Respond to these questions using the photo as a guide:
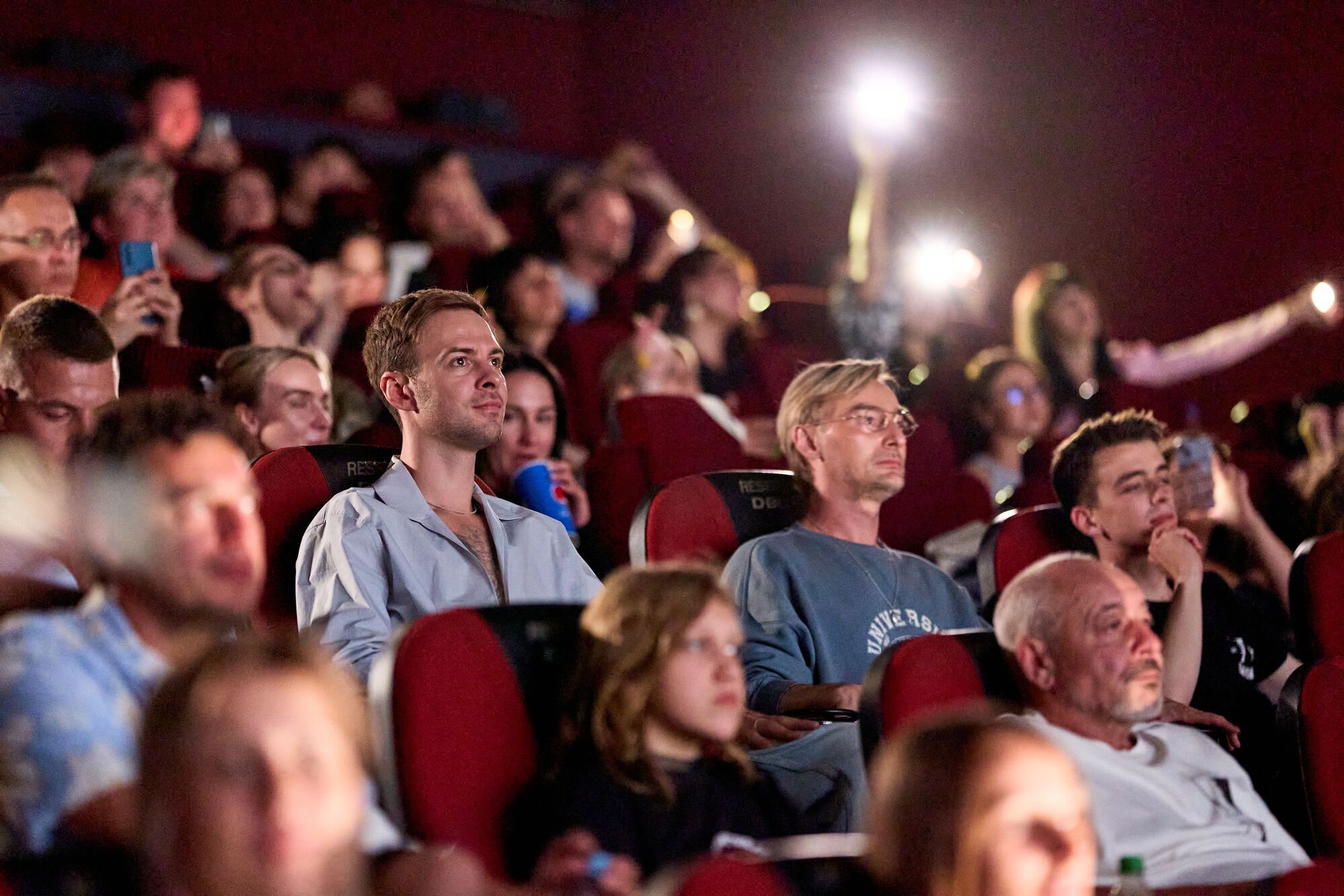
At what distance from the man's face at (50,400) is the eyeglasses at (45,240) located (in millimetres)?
804

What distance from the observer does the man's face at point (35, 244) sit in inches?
106

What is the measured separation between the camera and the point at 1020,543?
2.48 meters

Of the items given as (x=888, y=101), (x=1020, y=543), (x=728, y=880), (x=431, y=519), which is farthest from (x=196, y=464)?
(x=888, y=101)

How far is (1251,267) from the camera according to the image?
15.5ft

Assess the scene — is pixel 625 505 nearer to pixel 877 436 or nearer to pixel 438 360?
pixel 877 436

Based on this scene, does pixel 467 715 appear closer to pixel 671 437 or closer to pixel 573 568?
pixel 573 568

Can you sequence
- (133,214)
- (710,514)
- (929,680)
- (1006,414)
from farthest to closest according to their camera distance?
(1006,414) → (133,214) → (710,514) → (929,680)

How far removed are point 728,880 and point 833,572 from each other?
116cm

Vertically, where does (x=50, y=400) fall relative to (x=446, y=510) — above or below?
above

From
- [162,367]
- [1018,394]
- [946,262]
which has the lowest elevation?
[162,367]

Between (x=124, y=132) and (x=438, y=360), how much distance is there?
3236mm

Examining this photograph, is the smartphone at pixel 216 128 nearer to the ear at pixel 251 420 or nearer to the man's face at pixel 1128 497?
the ear at pixel 251 420

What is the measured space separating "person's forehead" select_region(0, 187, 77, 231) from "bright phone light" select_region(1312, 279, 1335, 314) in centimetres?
322

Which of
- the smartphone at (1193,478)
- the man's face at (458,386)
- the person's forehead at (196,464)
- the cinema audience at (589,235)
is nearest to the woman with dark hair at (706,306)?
the cinema audience at (589,235)
